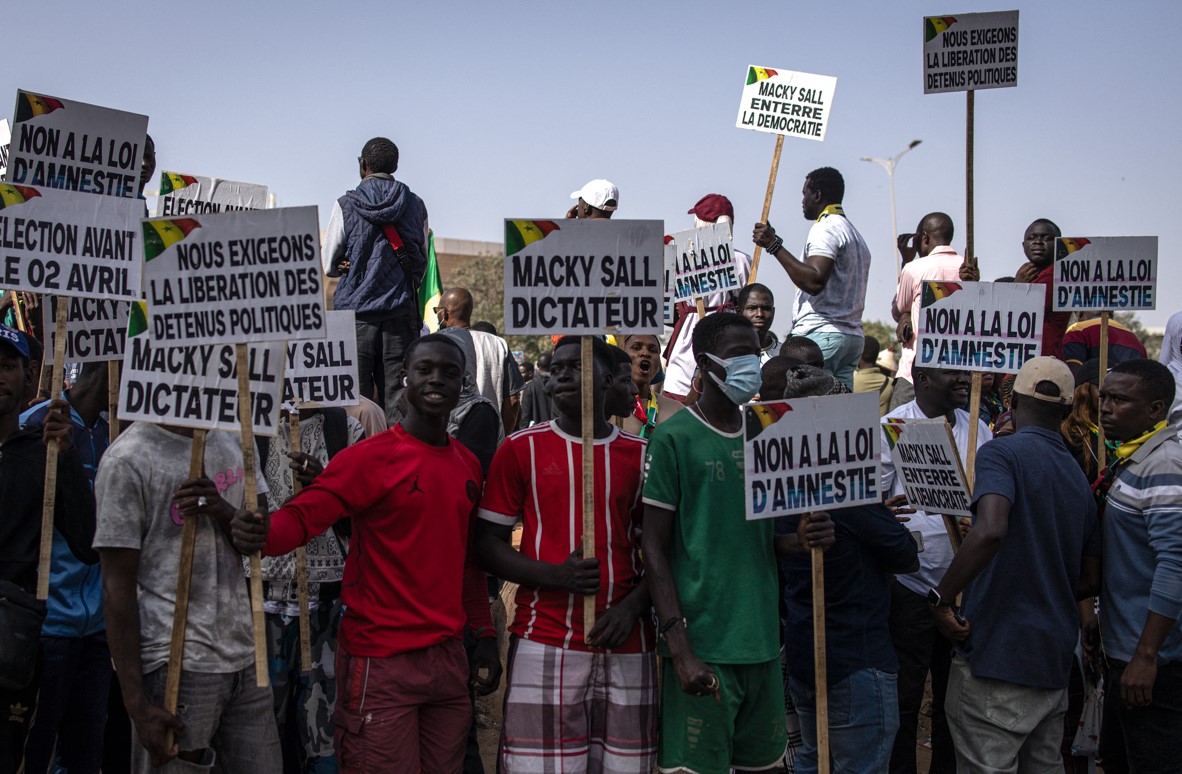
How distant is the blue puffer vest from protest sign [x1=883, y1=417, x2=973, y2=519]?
417 centimetres

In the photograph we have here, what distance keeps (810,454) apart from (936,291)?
2355mm

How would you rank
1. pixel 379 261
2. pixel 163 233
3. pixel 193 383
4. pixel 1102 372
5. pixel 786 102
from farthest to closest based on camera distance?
pixel 786 102
pixel 379 261
pixel 1102 372
pixel 163 233
pixel 193 383

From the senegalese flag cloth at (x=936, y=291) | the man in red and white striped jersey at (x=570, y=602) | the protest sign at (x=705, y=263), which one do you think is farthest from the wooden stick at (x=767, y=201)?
the man in red and white striped jersey at (x=570, y=602)

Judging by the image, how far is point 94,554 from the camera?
4797mm

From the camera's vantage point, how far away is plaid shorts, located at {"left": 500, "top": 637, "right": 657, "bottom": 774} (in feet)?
15.6

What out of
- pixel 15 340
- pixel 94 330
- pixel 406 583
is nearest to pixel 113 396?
pixel 94 330

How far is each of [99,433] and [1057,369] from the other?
4.92 metres

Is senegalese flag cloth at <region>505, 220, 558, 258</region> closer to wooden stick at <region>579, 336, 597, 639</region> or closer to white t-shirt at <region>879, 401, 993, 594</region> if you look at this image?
wooden stick at <region>579, 336, 597, 639</region>

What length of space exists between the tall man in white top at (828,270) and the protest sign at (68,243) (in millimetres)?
4707

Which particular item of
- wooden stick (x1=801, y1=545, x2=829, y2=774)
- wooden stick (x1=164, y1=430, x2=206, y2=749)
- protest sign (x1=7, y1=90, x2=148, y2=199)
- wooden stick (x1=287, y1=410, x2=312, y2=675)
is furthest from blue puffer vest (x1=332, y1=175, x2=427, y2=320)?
wooden stick (x1=801, y1=545, x2=829, y2=774)

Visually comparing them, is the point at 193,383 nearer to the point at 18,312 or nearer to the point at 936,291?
the point at 18,312

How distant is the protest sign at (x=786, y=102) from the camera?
10.1m

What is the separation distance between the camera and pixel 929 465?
5738mm

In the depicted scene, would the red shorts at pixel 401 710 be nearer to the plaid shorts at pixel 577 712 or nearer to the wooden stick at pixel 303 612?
the plaid shorts at pixel 577 712
